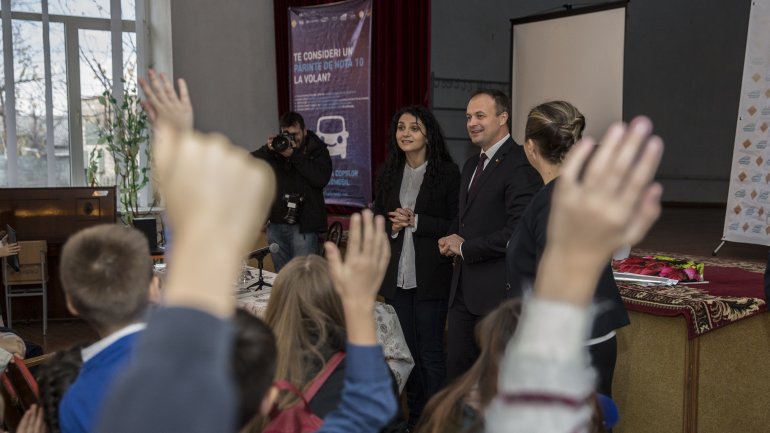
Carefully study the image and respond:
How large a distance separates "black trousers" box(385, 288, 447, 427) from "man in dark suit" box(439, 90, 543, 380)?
20cm

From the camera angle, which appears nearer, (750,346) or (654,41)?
(750,346)

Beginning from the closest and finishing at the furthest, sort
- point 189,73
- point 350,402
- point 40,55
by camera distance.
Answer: point 350,402, point 40,55, point 189,73

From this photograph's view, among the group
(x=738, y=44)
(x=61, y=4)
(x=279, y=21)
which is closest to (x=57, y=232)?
(x=61, y=4)

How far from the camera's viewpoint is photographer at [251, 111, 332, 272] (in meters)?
4.41

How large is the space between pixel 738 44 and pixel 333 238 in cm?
914

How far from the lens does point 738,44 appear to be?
1151 centimetres

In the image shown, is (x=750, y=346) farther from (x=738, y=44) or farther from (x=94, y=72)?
(x=738, y=44)

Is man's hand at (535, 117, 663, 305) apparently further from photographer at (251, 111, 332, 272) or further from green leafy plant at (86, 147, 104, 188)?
green leafy plant at (86, 147, 104, 188)

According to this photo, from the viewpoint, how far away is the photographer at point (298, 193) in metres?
4.41

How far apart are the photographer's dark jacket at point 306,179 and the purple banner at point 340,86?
180cm

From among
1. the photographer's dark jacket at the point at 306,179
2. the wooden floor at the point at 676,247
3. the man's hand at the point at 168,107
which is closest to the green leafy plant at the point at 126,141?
the wooden floor at the point at 676,247

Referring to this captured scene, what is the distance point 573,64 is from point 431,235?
10.1 feet

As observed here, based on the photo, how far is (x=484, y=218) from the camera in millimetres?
2885

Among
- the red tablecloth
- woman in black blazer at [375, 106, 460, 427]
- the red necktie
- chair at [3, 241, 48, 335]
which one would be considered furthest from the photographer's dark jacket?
chair at [3, 241, 48, 335]
